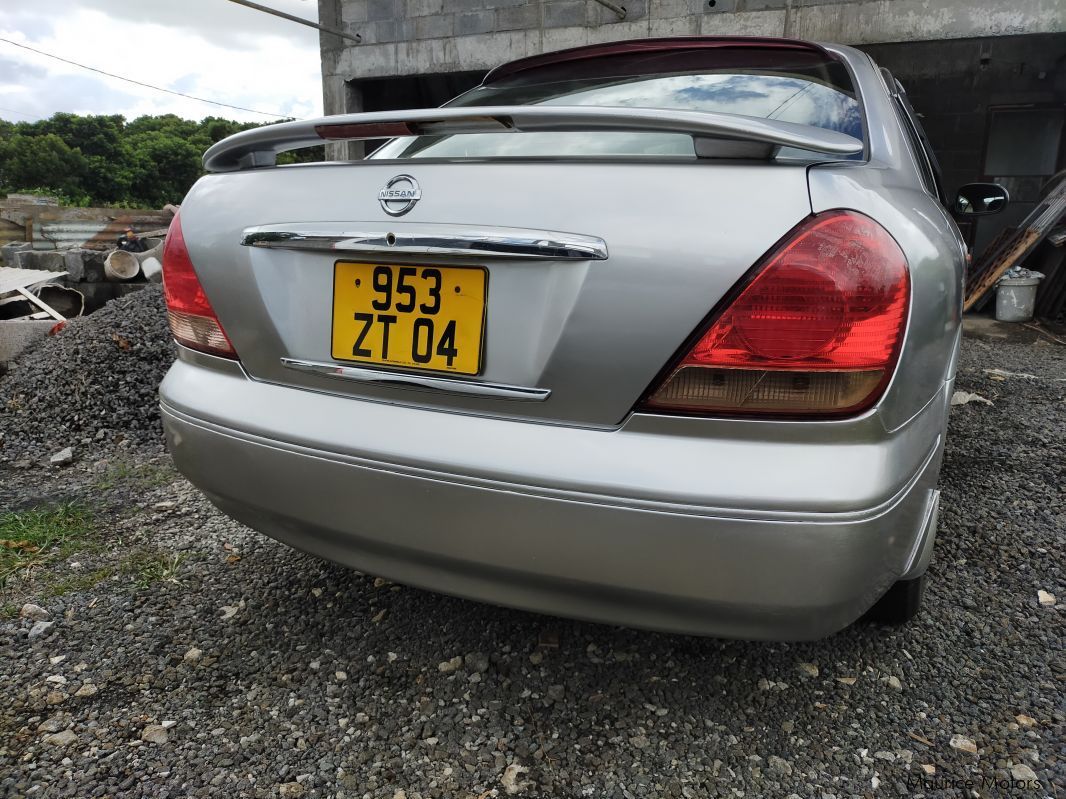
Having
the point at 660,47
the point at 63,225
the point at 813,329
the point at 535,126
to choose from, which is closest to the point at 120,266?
the point at 660,47

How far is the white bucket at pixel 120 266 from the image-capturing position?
270 inches

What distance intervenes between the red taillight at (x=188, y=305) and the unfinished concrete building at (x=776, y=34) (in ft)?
22.5

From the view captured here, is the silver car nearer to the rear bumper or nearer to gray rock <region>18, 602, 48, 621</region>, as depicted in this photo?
the rear bumper

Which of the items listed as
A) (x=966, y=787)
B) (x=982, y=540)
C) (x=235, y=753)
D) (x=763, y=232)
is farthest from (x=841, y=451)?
(x=982, y=540)

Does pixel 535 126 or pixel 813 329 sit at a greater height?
pixel 535 126

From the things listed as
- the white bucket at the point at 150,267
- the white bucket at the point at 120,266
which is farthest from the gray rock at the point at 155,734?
the white bucket at the point at 150,267

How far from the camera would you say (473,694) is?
1552 mm

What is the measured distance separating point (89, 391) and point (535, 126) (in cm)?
314

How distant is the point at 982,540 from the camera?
2.29 m

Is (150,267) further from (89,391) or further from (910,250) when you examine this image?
(910,250)

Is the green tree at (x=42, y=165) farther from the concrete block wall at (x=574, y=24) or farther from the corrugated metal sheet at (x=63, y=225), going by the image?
the concrete block wall at (x=574, y=24)

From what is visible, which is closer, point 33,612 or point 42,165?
point 33,612

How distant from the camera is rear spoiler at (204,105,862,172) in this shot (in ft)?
3.53

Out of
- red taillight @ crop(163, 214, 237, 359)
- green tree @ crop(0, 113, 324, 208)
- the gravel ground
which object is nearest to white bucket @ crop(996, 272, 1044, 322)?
the gravel ground
